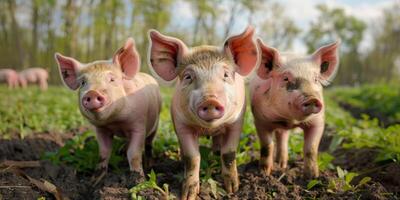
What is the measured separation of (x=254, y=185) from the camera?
12.0ft

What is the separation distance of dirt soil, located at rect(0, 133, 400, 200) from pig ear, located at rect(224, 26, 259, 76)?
103 centimetres

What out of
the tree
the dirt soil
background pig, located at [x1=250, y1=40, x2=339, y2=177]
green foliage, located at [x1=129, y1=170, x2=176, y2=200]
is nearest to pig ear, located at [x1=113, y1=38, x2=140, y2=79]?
the dirt soil

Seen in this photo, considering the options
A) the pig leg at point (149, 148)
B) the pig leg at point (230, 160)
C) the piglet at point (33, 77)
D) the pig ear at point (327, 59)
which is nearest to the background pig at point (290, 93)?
the pig ear at point (327, 59)

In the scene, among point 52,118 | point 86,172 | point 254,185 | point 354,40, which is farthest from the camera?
point 354,40

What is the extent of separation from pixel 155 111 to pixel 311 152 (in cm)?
177

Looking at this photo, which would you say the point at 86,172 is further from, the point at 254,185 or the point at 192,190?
the point at 254,185

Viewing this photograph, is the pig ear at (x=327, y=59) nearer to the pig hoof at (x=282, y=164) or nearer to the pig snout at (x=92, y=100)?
the pig hoof at (x=282, y=164)

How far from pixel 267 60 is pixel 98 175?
2046 millimetres

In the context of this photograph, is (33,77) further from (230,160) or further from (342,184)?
(342,184)

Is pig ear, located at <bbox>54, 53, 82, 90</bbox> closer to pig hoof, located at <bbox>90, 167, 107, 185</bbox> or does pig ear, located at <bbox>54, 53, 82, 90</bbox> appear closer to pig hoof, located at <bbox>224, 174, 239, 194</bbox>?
pig hoof, located at <bbox>90, 167, 107, 185</bbox>

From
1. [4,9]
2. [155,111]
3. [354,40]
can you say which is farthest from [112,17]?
[354,40]

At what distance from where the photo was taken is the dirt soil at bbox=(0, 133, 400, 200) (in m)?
3.45

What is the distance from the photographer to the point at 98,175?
4.25 meters

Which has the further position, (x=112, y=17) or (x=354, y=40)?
(x=354, y=40)
